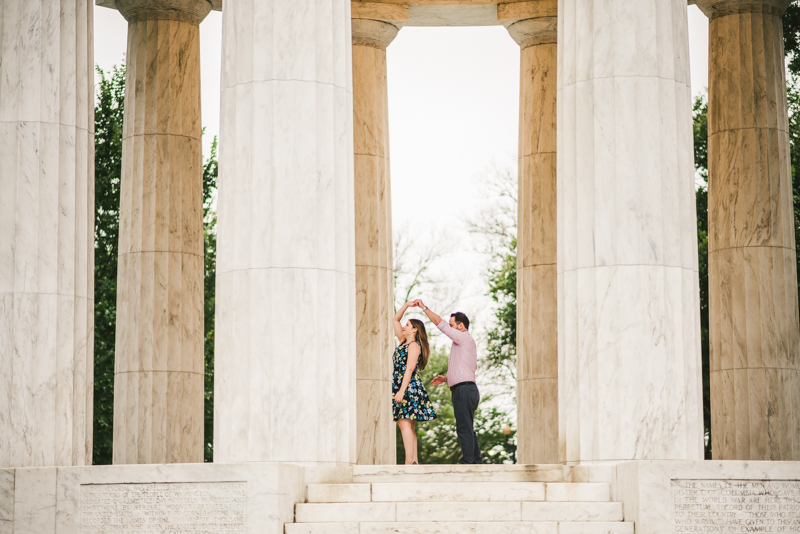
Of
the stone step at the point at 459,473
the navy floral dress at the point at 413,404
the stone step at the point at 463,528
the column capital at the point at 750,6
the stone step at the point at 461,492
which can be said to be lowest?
the stone step at the point at 463,528

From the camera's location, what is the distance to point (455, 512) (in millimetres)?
58750

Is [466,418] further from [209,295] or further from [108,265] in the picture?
[209,295]

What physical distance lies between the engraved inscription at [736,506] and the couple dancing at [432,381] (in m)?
19.5

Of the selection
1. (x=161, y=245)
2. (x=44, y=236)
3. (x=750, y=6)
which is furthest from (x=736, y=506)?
(x=161, y=245)

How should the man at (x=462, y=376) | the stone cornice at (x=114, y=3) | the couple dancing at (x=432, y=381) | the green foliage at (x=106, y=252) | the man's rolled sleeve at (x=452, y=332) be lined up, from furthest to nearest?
the green foliage at (x=106, y=252) < the stone cornice at (x=114, y=3) < the man's rolled sleeve at (x=452, y=332) < the man at (x=462, y=376) < the couple dancing at (x=432, y=381)

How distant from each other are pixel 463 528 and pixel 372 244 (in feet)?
165

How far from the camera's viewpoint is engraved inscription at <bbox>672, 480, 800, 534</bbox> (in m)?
56.2

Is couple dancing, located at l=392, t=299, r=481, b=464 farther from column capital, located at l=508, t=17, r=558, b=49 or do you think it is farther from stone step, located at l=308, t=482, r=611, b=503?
column capital, located at l=508, t=17, r=558, b=49

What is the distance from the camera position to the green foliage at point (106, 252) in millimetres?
146875

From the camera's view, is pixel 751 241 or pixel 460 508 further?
pixel 751 241

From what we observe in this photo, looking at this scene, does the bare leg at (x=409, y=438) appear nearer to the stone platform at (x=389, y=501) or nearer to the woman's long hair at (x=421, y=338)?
the woman's long hair at (x=421, y=338)

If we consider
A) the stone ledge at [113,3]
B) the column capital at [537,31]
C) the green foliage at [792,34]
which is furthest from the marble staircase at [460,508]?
the green foliage at [792,34]

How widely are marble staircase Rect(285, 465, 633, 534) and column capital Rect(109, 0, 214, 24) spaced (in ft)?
170

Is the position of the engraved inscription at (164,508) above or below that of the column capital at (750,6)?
below
